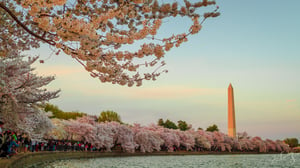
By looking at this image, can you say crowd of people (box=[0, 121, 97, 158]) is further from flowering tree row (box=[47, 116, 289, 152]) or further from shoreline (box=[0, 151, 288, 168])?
flowering tree row (box=[47, 116, 289, 152])

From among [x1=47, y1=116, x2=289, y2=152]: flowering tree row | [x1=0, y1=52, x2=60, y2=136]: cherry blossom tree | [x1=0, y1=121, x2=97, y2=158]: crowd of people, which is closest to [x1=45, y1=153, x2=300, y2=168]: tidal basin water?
[x1=0, y1=121, x2=97, y2=158]: crowd of people

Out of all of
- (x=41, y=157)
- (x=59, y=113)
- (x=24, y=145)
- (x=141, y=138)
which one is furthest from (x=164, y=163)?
(x=59, y=113)

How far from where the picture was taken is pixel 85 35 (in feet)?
15.9

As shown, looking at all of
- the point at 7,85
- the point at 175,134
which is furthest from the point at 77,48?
the point at 175,134

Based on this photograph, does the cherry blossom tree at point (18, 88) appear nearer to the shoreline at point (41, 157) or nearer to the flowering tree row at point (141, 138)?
the shoreline at point (41, 157)

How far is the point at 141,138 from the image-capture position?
54.6 meters

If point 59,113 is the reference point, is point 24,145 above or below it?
below

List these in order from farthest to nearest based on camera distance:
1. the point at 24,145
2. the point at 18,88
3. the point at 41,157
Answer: the point at 24,145
the point at 41,157
the point at 18,88

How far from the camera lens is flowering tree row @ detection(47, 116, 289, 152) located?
150ft

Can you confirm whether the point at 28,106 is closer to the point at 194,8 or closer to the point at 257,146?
the point at 194,8

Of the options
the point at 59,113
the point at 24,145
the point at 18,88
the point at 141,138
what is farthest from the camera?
the point at 59,113

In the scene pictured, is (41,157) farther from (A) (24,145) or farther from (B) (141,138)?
(B) (141,138)

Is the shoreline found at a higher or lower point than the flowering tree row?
lower

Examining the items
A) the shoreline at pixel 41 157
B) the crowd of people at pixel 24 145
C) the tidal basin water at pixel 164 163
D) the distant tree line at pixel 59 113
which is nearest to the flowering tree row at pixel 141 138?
the crowd of people at pixel 24 145
